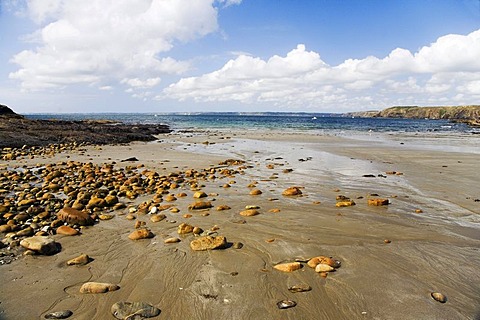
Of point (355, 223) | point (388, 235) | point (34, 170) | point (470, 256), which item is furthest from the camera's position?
point (34, 170)

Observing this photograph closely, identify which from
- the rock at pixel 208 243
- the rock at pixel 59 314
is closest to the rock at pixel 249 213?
the rock at pixel 208 243

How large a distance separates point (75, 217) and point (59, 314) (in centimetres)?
356

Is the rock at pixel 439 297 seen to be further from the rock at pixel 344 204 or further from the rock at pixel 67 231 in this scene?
the rock at pixel 67 231

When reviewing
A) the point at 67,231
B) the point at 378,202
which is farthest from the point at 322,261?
the point at 67,231

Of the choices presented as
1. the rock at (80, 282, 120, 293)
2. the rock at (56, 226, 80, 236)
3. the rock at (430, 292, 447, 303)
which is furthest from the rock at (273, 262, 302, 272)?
the rock at (56, 226, 80, 236)

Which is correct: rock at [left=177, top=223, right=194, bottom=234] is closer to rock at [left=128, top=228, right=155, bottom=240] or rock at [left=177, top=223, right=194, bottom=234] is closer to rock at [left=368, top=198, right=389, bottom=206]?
rock at [left=128, top=228, right=155, bottom=240]

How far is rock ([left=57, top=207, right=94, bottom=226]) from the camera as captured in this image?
698cm

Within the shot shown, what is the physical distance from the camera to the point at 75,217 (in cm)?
703

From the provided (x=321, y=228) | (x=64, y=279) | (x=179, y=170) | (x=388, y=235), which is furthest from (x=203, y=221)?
(x=179, y=170)

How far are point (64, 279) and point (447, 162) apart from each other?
60.7ft

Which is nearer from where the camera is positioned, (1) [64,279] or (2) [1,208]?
(1) [64,279]

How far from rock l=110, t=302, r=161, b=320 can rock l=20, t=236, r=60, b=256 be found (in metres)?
2.34

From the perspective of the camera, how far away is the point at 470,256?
5.53 metres

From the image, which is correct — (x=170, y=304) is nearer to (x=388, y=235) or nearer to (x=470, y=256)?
(x=388, y=235)
